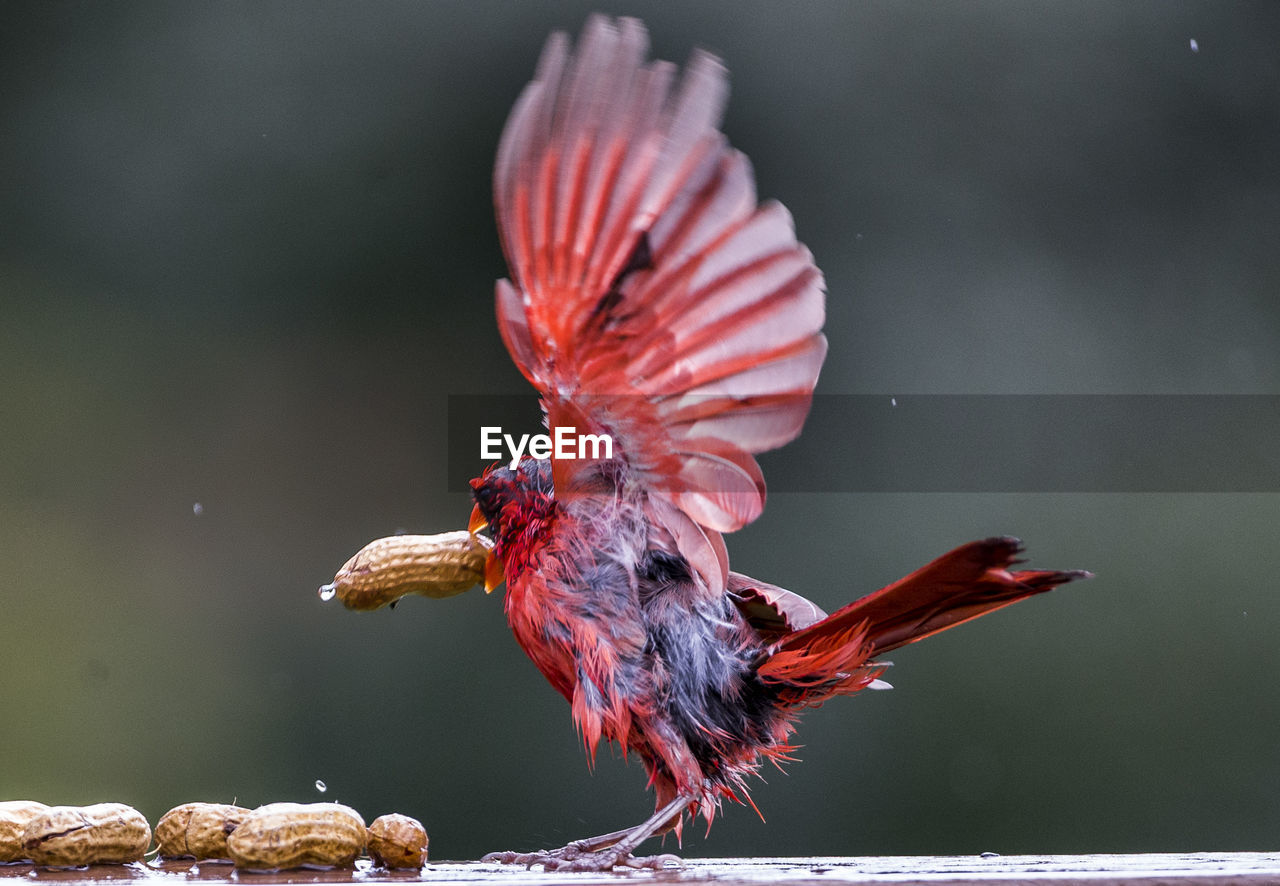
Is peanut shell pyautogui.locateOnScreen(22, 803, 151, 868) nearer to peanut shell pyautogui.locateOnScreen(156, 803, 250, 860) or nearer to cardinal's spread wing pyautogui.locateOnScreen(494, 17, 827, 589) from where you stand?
peanut shell pyautogui.locateOnScreen(156, 803, 250, 860)

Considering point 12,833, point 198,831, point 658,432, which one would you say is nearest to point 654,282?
point 658,432

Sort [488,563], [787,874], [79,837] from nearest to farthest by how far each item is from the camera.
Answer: [787,874] < [79,837] < [488,563]

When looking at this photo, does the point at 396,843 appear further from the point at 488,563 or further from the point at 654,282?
the point at 654,282

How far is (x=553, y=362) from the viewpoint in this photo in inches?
53.4

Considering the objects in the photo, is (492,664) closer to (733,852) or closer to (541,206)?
(733,852)

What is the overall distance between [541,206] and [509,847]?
86.5 inches

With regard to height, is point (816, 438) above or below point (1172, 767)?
above

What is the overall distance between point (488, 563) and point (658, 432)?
0.33 meters

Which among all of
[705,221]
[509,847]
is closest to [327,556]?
[509,847]

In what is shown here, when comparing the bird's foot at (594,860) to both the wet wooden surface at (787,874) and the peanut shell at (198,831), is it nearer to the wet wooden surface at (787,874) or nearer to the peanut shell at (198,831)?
the wet wooden surface at (787,874)

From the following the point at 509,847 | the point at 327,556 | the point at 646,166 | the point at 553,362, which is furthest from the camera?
the point at 327,556

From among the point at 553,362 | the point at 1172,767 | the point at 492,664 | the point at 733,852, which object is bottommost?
the point at 733,852

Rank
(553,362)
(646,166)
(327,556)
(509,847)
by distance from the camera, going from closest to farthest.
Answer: (646,166), (553,362), (509,847), (327,556)

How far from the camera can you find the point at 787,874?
1.22 metres
